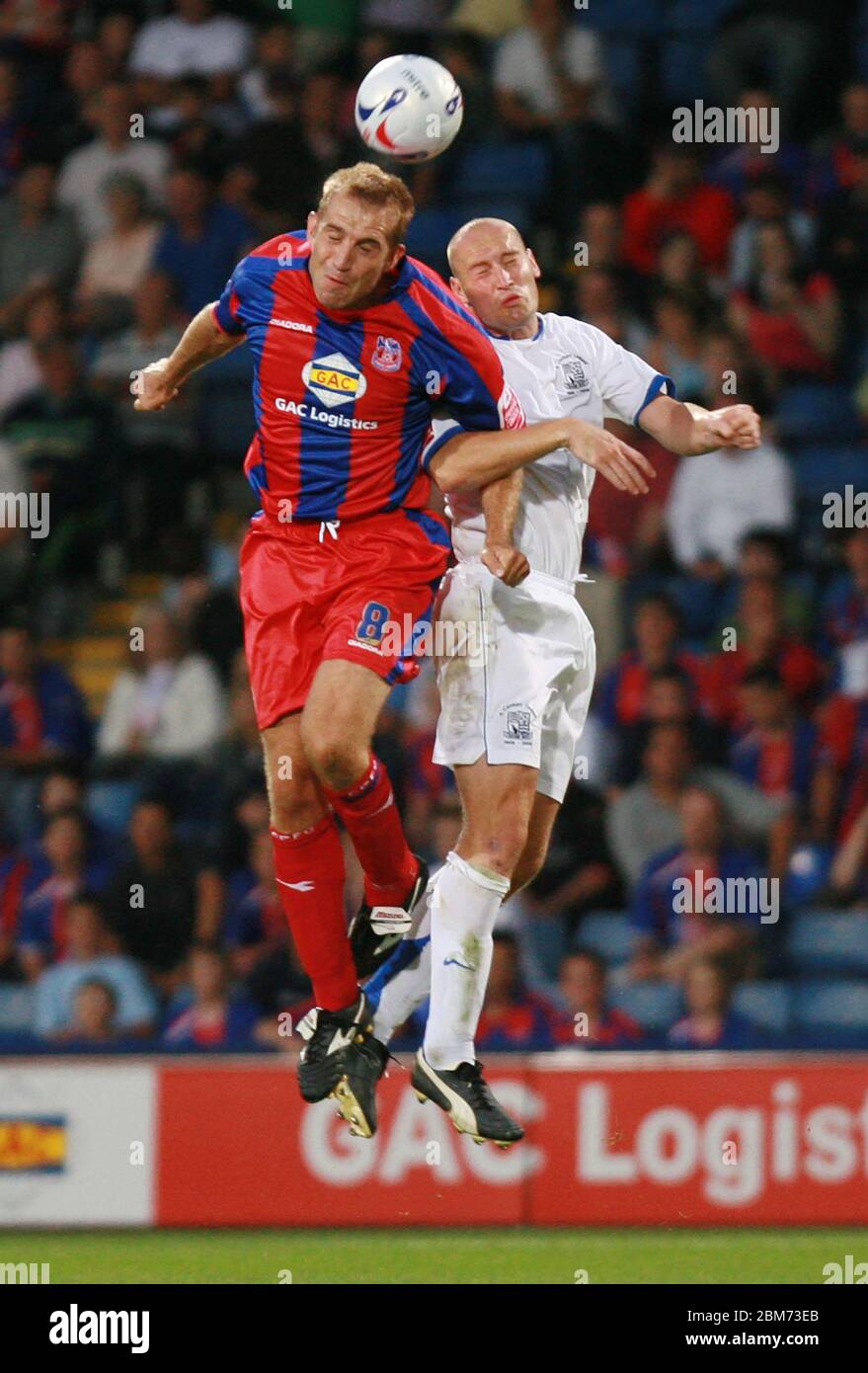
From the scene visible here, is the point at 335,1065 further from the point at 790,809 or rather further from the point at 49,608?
the point at 49,608

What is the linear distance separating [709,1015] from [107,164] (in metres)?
5.68

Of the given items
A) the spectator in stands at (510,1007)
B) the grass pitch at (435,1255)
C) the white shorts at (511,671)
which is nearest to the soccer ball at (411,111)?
the white shorts at (511,671)

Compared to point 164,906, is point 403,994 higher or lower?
lower

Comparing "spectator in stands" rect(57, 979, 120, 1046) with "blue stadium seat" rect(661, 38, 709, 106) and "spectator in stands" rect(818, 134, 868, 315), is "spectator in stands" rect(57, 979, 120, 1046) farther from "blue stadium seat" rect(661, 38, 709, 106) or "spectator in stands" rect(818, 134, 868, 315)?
"blue stadium seat" rect(661, 38, 709, 106)

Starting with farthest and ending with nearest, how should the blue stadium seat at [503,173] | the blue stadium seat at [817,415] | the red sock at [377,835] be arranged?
the blue stadium seat at [503,173] → the blue stadium seat at [817,415] → the red sock at [377,835]

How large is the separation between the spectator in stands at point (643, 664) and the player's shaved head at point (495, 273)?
425 centimetres

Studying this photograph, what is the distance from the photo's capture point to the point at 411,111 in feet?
20.0

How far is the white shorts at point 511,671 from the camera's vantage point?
640cm

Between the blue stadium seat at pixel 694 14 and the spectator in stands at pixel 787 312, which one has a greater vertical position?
the blue stadium seat at pixel 694 14

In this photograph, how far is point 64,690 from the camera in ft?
37.2

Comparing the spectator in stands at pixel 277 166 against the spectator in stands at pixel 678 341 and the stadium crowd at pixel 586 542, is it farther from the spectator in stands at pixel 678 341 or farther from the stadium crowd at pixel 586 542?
the spectator in stands at pixel 678 341

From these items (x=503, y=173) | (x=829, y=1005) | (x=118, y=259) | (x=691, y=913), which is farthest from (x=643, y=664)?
(x=118, y=259)

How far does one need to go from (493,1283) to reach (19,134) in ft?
24.9

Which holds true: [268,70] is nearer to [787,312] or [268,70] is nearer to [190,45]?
[190,45]
